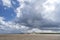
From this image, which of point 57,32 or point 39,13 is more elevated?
point 39,13

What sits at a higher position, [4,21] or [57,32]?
[4,21]

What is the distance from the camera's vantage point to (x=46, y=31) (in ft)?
5.58

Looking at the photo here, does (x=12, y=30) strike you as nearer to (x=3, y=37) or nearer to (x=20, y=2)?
(x=3, y=37)

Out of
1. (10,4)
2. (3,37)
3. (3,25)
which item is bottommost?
(3,37)

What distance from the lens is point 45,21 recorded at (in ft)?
5.60

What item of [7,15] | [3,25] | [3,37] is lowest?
[3,37]

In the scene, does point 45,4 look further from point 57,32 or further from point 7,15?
point 7,15

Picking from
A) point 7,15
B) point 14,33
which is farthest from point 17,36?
point 7,15

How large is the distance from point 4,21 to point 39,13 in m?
0.42

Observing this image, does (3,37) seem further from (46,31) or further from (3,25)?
(46,31)

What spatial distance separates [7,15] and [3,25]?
0.41 feet

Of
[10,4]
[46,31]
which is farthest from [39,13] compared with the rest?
[10,4]

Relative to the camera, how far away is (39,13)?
171cm

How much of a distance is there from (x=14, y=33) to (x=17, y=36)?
0.17 ft
